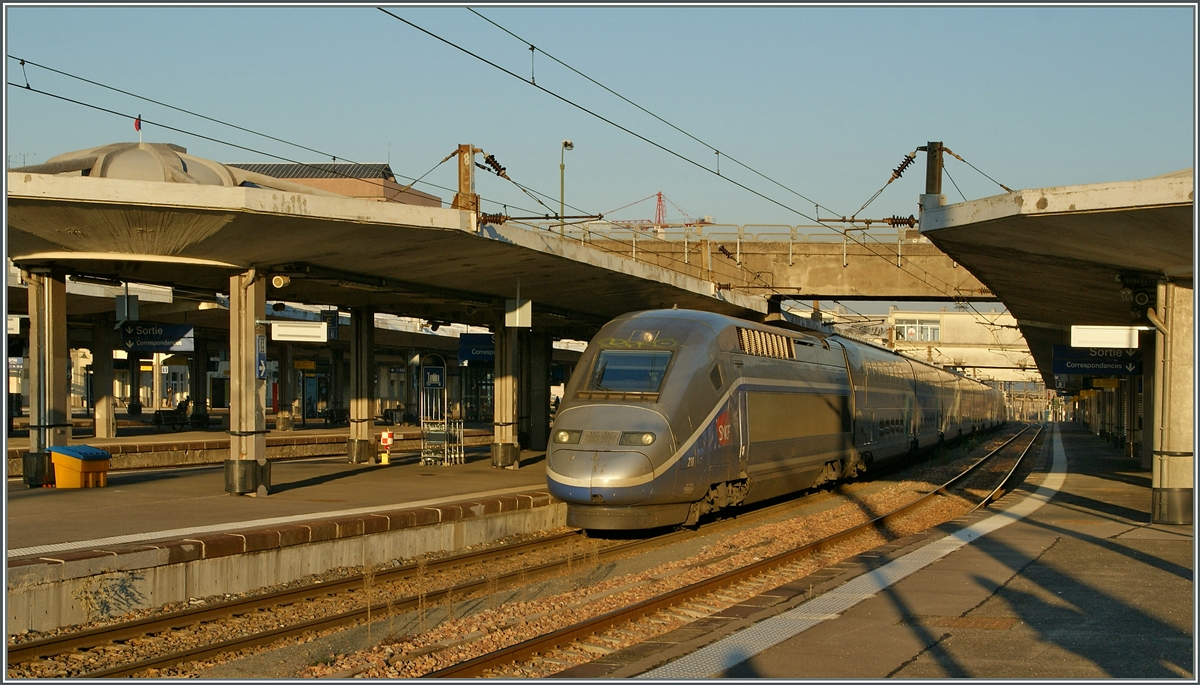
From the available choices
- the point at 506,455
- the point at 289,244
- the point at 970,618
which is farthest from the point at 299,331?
the point at 970,618

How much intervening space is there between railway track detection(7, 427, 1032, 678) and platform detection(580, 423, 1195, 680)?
4.38 ft

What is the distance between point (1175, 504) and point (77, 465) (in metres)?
19.4

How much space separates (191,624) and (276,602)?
48.3 inches

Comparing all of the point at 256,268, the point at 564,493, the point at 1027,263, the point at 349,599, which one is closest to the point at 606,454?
the point at 564,493

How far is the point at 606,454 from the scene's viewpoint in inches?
613

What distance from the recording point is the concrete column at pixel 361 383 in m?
28.1

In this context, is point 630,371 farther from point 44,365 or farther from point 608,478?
point 44,365

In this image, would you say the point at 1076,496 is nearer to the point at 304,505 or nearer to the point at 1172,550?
the point at 1172,550

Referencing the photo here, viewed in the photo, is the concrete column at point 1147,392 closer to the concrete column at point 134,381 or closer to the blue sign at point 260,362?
the blue sign at point 260,362

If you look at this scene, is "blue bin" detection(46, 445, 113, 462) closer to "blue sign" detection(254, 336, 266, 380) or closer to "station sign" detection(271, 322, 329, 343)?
"blue sign" detection(254, 336, 266, 380)

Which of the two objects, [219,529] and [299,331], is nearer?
[219,529]

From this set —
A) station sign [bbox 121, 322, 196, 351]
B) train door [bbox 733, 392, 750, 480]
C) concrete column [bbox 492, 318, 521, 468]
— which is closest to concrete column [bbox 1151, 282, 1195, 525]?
train door [bbox 733, 392, 750, 480]

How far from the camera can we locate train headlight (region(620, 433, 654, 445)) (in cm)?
1553

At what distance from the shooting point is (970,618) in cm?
1057
